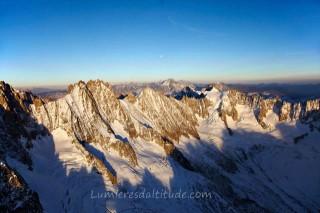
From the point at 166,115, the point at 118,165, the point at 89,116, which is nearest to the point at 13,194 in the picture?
the point at 118,165

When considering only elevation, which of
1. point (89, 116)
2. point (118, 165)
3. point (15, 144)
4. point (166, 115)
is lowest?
point (118, 165)

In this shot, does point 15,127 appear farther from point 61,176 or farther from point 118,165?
point 118,165

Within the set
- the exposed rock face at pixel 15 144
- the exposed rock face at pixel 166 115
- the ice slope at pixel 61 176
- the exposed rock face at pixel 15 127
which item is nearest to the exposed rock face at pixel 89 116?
the exposed rock face at pixel 15 127

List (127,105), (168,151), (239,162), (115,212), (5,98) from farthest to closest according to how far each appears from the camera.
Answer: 1. (239,162)
2. (127,105)
3. (168,151)
4. (5,98)
5. (115,212)

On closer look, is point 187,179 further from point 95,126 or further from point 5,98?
point 5,98

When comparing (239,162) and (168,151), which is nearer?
(168,151)

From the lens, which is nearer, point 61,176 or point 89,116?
point 61,176

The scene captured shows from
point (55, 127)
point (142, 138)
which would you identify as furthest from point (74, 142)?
point (142, 138)
